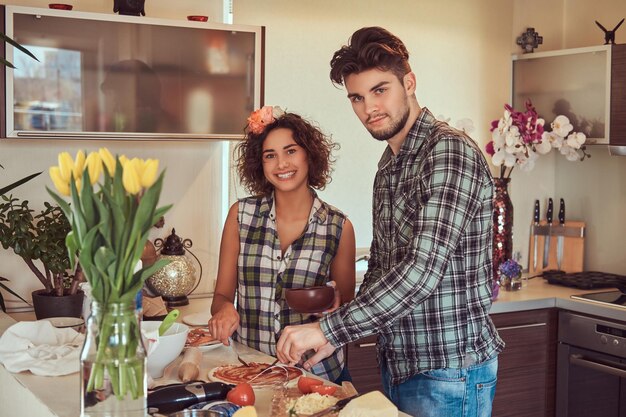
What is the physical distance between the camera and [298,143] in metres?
2.73

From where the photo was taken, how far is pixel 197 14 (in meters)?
3.56

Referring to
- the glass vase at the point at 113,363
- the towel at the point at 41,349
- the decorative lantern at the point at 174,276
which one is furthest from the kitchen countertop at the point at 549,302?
the glass vase at the point at 113,363

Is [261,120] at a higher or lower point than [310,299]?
higher

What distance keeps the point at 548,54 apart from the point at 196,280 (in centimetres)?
196

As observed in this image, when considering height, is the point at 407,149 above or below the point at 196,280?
above

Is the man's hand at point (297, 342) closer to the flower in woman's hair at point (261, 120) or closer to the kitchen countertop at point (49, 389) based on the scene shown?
the kitchen countertop at point (49, 389)

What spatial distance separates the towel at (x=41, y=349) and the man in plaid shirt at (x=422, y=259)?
55 centimetres

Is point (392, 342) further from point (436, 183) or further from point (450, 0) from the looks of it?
point (450, 0)

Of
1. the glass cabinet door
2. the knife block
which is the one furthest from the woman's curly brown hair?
the knife block

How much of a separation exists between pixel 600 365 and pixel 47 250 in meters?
2.18

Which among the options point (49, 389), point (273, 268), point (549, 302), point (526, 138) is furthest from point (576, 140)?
point (49, 389)

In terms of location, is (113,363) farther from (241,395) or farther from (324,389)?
(324,389)

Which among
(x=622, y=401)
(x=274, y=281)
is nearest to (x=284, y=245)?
(x=274, y=281)

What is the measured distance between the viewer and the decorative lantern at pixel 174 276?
11.2 feet
